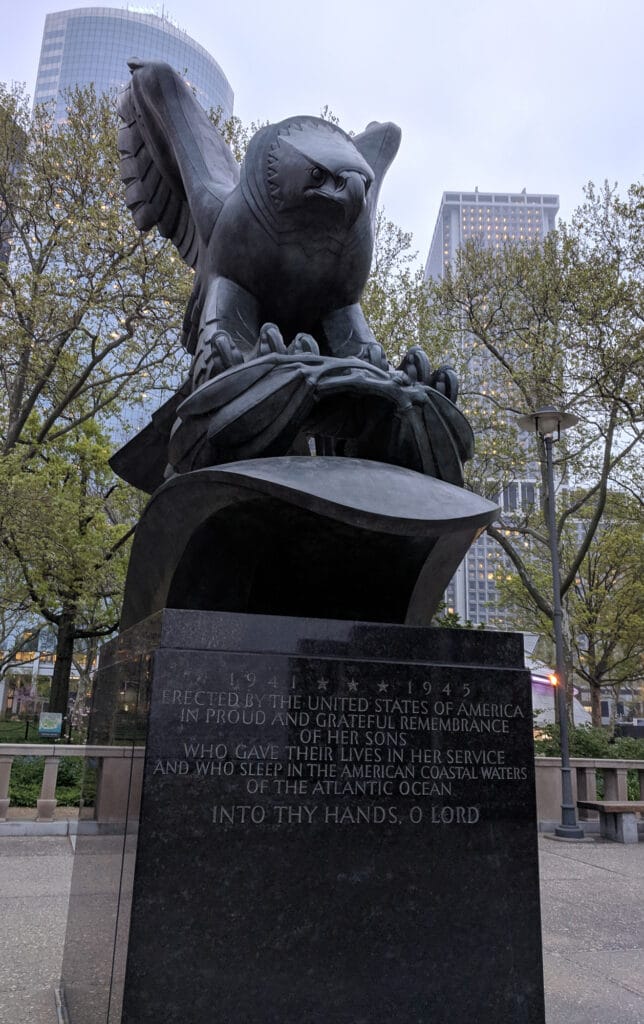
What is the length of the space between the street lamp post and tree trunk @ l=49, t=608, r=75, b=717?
12.1 m

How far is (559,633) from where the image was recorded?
1209cm

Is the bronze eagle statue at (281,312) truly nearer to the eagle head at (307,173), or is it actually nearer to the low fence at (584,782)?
the eagle head at (307,173)

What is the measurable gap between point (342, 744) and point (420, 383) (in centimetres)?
182

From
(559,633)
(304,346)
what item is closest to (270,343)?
(304,346)

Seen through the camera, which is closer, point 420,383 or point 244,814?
point 244,814

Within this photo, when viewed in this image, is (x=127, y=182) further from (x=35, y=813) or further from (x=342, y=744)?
(x=35, y=813)

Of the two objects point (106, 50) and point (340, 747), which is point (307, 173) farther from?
point (106, 50)

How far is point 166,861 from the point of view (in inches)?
102

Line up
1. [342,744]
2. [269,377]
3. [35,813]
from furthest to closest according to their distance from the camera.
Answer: [35,813]
[269,377]
[342,744]

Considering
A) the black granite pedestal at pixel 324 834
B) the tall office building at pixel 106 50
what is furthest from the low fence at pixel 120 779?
the tall office building at pixel 106 50

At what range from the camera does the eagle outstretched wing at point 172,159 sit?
5.02 meters

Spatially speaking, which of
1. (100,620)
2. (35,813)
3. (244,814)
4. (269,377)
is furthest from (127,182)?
(100,620)

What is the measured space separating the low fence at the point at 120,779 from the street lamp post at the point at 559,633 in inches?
19.0

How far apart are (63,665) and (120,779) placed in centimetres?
1761
